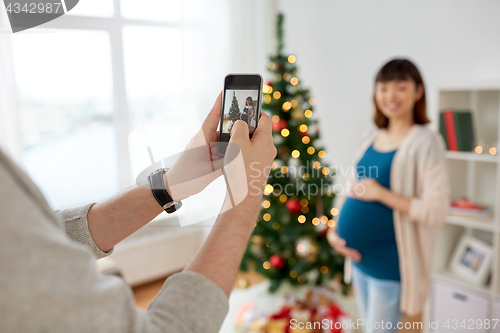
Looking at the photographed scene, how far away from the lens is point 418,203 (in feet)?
4.69

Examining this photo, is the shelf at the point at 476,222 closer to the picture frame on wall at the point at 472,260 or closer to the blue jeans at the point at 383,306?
the picture frame on wall at the point at 472,260

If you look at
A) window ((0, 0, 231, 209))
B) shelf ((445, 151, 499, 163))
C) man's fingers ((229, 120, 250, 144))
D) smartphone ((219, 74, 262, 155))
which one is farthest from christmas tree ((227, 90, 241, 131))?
window ((0, 0, 231, 209))

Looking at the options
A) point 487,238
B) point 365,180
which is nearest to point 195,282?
point 365,180

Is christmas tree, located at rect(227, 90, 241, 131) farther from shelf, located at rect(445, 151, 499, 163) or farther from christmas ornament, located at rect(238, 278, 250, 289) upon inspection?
christmas ornament, located at rect(238, 278, 250, 289)

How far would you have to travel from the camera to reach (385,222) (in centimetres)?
153

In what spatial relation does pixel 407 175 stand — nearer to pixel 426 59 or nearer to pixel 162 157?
pixel 162 157

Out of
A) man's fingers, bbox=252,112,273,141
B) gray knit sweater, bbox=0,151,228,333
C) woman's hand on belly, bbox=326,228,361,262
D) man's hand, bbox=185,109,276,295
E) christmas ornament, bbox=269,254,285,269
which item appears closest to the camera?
gray knit sweater, bbox=0,151,228,333

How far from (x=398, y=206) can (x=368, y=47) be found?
168 cm

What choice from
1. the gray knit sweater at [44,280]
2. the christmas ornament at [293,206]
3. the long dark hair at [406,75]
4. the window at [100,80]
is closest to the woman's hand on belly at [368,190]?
the long dark hair at [406,75]

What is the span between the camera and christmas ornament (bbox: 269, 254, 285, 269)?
8.41 ft

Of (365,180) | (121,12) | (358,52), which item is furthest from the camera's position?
(358,52)

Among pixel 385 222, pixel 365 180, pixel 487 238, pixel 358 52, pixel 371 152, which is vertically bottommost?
pixel 487 238

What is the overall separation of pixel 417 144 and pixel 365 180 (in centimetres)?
25

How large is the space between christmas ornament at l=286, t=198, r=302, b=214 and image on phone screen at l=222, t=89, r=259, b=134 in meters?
1.79
